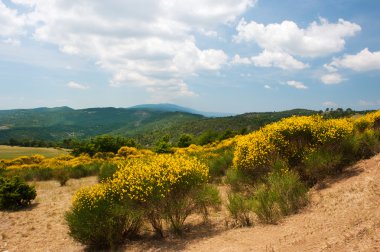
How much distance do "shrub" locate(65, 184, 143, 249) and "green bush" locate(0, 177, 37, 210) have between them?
6697 mm

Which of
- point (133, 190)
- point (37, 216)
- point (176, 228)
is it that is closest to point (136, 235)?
point (176, 228)

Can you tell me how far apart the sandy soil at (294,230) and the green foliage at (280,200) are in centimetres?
29

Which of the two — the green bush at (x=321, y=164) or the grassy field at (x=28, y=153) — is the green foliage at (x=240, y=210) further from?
the grassy field at (x=28, y=153)

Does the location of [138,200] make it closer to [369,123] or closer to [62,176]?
[369,123]

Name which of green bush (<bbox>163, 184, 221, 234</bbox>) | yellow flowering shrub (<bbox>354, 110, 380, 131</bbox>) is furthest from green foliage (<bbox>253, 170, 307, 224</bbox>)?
yellow flowering shrub (<bbox>354, 110, 380, 131</bbox>)

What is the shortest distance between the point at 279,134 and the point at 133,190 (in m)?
5.55

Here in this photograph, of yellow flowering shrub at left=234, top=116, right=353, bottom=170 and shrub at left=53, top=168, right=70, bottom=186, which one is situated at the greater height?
yellow flowering shrub at left=234, top=116, right=353, bottom=170

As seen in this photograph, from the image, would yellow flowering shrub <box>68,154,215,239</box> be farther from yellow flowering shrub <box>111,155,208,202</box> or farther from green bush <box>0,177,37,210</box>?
green bush <box>0,177,37,210</box>

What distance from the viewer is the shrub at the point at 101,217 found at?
8.57 metres

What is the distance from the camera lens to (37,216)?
12703 millimetres

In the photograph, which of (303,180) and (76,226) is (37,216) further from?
(303,180)

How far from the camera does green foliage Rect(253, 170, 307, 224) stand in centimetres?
859

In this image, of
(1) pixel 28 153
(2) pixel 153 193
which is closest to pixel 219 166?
(2) pixel 153 193

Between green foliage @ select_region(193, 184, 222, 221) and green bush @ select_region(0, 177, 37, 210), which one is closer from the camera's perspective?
green foliage @ select_region(193, 184, 222, 221)
